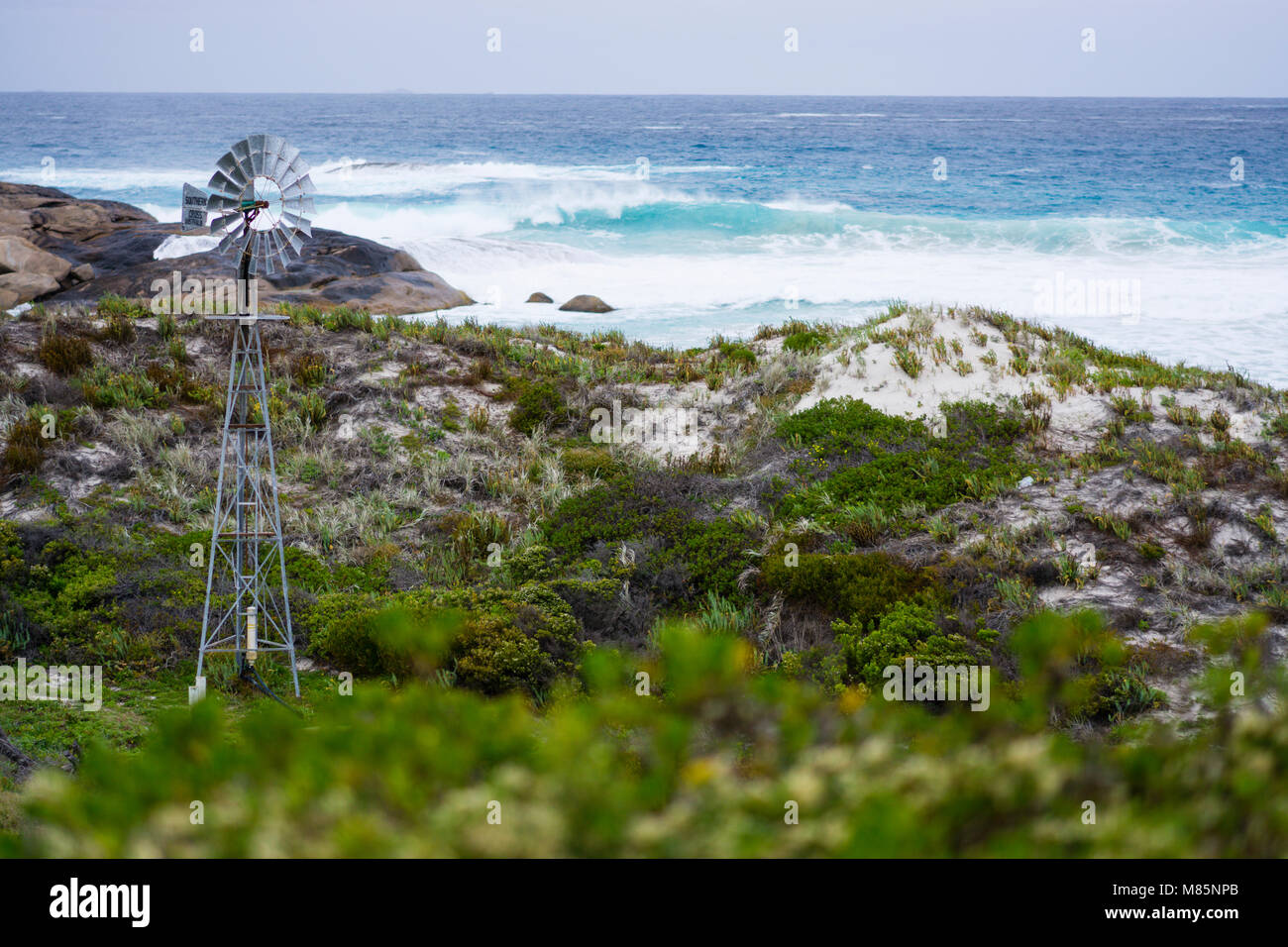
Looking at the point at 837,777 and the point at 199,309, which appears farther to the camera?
the point at 199,309

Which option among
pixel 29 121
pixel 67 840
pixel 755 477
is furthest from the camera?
pixel 29 121

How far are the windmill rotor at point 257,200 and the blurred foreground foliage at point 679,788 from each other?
6.19m

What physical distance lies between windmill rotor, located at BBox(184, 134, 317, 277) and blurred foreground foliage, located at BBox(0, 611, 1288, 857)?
619 cm

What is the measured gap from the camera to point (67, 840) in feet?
5.45

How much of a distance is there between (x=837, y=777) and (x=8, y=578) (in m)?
9.60

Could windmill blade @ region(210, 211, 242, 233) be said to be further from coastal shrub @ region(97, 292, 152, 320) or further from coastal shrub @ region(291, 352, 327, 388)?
coastal shrub @ region(97, 292, 152, 320)

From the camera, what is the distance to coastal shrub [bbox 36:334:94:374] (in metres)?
13.2

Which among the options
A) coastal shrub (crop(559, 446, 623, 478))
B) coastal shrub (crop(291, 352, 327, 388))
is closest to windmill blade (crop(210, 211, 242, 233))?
coastal shrub (crop(559, 446, 623, 478))

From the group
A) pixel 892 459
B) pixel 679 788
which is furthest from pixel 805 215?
pixel 679 788

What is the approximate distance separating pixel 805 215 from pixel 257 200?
3949 centimetres

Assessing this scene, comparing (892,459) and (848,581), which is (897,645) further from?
(892,459)

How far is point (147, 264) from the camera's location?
989 inches
